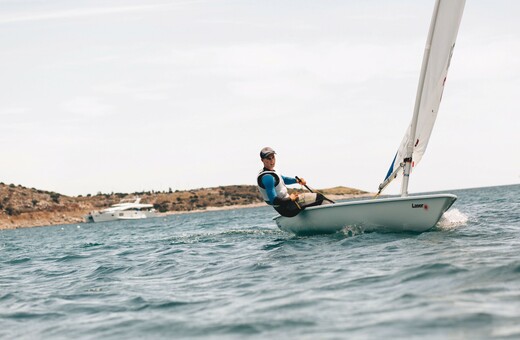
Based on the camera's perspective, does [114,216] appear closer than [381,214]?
No

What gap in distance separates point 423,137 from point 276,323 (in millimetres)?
8867

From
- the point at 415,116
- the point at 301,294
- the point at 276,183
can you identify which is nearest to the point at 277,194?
the point at 276,183

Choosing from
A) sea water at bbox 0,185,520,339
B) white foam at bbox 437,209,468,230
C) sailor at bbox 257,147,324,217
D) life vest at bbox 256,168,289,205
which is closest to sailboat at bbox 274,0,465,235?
sea water at bbox 0,185,520,339

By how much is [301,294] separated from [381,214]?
253 inches

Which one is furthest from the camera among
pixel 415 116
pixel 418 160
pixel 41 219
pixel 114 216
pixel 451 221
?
pixel 41 219

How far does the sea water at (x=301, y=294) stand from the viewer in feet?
20.1

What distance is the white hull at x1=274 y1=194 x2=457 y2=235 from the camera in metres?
13.4

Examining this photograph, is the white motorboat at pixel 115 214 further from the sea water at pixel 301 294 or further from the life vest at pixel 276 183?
the sea water at pixel 301 294

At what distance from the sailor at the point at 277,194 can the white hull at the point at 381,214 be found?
1.07ft

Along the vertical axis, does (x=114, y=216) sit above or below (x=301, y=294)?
above

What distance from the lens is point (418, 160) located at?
47.8 feet

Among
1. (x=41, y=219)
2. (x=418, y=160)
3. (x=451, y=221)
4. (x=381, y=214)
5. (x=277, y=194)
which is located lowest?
(x=451, y=221)

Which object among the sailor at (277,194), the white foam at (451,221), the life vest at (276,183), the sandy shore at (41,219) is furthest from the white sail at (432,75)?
the sandy shore at (41,219)

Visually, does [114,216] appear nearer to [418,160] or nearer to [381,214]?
[418,160]
